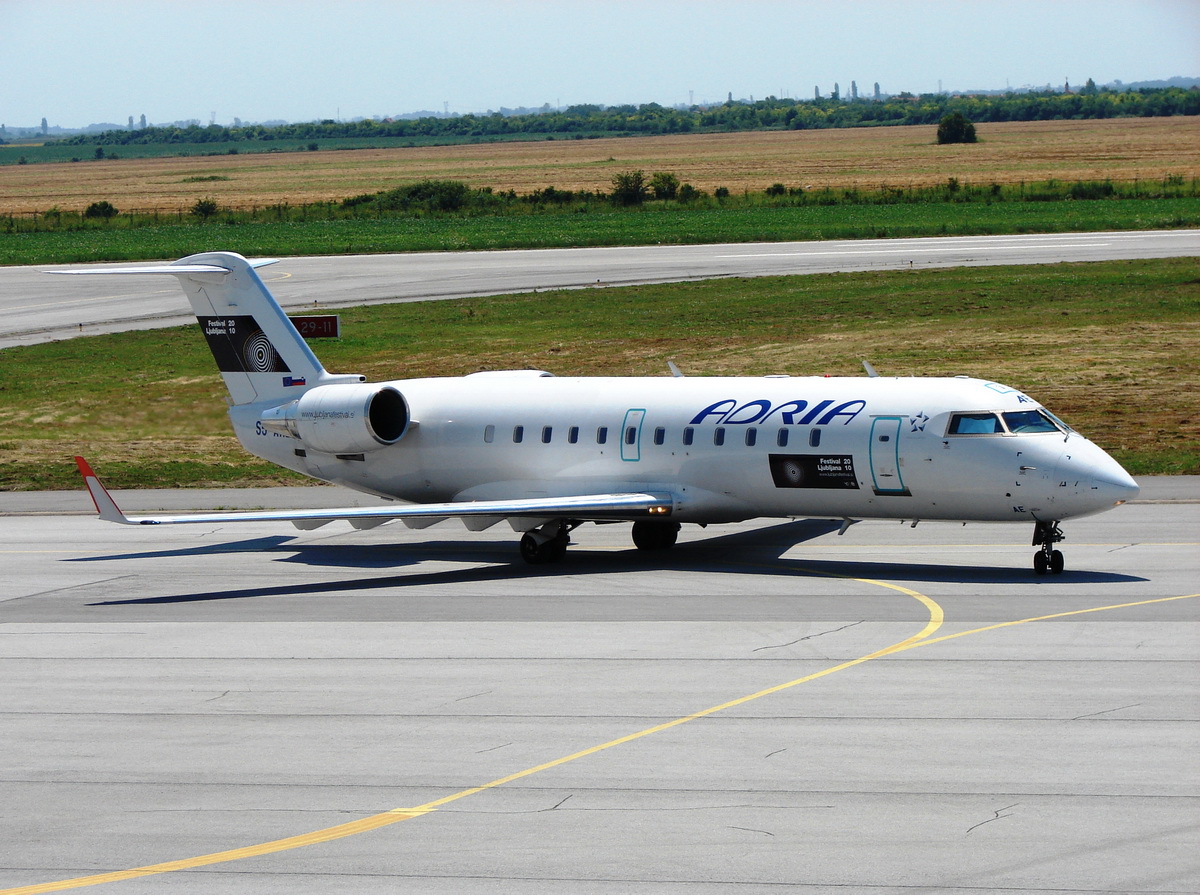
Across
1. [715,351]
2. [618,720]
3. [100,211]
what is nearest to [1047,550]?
[618,720]

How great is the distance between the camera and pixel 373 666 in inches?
864

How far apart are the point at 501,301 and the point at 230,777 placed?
50893 millimetres

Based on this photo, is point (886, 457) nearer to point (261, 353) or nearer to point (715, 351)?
point (261, 353)

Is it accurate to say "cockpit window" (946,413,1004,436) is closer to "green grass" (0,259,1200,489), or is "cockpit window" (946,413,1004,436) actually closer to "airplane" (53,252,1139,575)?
"airplane" (53,252,1139,575)

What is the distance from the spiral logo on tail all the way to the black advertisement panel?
11.6 m

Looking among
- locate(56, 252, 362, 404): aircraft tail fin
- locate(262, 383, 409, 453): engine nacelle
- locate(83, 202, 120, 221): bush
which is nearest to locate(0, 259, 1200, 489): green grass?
locate(56, 252, 362, 404): aircraft tail fin

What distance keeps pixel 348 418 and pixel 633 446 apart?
605 centimetres

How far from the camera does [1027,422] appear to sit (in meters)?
26.3

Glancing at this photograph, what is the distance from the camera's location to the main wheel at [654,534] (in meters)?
30.4

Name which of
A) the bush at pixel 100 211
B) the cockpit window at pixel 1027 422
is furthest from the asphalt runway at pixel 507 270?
the cockpit window at pixel 1027 422

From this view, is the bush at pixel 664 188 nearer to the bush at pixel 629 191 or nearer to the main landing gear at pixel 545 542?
the bush at pixel 629 191

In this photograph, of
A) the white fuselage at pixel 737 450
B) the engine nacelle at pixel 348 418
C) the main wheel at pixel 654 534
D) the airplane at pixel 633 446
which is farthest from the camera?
the engine nacelle at pixel 348 418

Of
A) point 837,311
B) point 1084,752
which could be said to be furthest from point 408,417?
point 837,311

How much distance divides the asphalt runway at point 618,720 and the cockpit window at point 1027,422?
2.53 m
